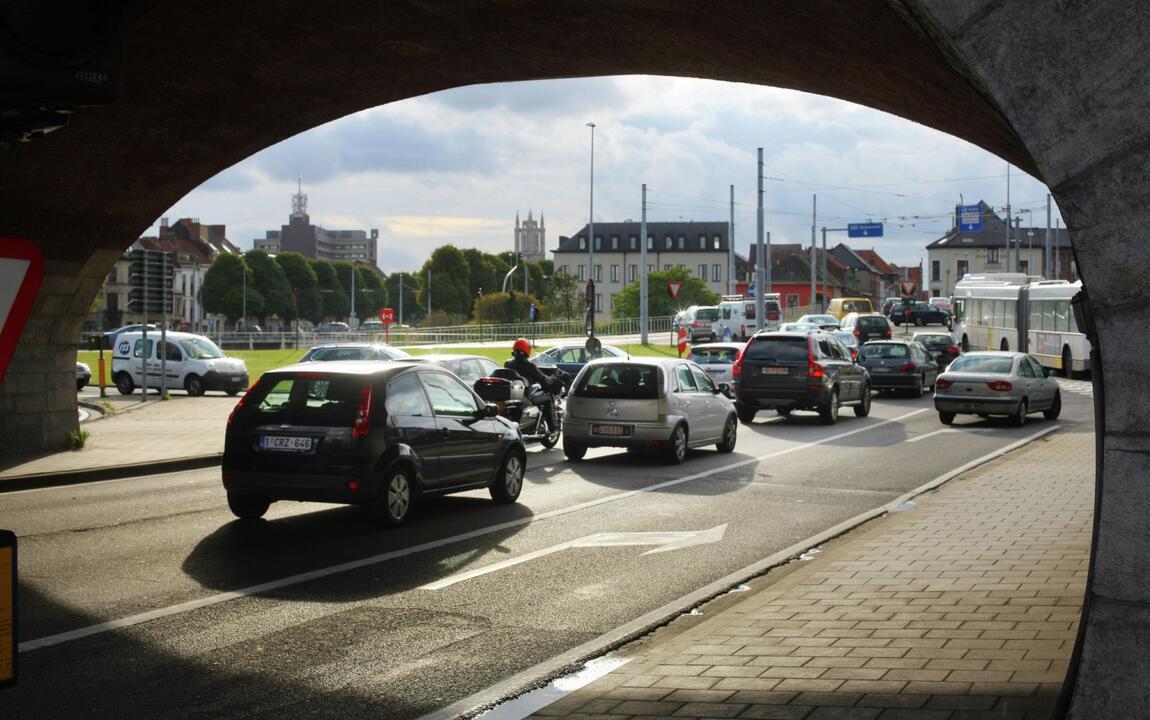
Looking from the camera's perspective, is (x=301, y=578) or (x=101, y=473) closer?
(x=301, y=578)

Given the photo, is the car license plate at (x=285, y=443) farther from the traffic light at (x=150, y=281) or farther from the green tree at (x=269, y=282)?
the green tree at (x=269, y=282)

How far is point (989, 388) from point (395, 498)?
725 inches

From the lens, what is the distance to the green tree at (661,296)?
4122 inches

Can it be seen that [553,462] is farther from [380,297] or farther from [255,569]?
[380,297]

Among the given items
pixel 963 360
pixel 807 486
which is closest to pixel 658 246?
pixel 963 360

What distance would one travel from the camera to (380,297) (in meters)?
188

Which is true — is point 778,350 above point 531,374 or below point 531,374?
above

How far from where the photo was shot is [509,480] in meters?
14.5

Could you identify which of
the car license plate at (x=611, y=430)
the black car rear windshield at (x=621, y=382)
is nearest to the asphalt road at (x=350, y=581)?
the car license plate at (x=611, y=430)

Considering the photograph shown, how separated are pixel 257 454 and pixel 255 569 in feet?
6.23

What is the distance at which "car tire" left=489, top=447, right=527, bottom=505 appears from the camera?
1437 cm

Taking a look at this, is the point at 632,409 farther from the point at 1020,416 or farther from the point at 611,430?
the point at 1020,416

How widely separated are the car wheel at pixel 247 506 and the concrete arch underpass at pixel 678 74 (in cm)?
400

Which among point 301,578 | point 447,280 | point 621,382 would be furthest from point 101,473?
point 447,280
